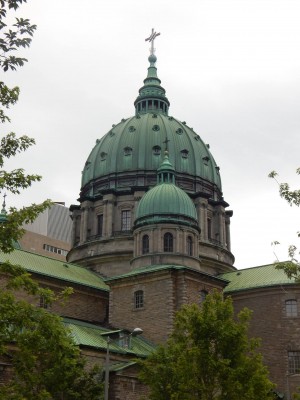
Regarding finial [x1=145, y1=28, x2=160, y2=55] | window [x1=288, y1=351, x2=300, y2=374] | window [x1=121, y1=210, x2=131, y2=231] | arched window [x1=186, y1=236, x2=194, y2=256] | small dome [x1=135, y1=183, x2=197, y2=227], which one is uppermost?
finial [x1=145, y1=28, x2=160, y2=55]

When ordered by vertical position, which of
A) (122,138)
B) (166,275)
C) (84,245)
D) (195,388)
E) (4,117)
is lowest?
(195,388)

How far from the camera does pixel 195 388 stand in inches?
1288

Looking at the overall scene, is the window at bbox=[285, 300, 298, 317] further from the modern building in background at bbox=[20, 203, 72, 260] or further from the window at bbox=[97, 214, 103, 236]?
the modern building in background at bbox=[20, 203, 72, 260]

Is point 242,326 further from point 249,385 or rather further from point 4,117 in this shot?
point 4,117

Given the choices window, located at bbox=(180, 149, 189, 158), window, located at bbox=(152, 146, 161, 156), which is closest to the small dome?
window, located at bbox=(152, 146, 161, 156)

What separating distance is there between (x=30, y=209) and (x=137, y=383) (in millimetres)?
26255

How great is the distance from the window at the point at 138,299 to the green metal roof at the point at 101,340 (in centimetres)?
265

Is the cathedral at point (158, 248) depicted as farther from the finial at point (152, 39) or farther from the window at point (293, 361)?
the finial at point (152, 39)

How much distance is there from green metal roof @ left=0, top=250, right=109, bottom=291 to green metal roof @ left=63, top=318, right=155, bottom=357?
517cm

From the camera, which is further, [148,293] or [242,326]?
[148,293]

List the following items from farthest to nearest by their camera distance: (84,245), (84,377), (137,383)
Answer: (84,245) < (137,383) < (84,377)

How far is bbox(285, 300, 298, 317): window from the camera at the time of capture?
181ft

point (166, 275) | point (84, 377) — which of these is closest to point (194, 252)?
point (166, 275)

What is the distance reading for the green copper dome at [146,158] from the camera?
71.3 metres
